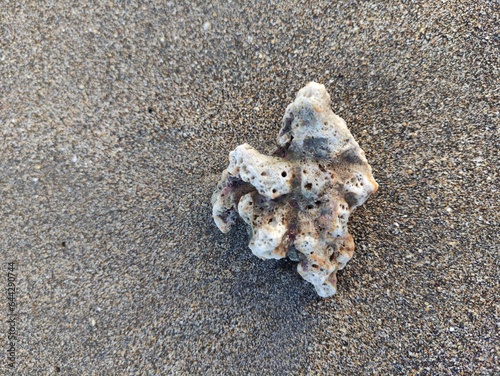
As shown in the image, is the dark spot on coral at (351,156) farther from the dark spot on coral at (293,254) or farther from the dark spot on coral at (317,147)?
the dark spot on coral at (293,254)

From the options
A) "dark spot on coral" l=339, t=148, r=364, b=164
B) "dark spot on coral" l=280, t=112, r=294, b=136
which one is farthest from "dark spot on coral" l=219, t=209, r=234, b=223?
"dark spot on coral" l=339, t=148, r=364, b=164

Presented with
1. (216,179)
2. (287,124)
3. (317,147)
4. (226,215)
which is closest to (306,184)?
(317,147)

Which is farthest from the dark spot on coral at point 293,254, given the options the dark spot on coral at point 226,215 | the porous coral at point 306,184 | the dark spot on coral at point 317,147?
the dark spot on coral at point 317,147

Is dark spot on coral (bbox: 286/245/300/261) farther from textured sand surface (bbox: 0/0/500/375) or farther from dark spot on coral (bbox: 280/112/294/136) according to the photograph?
dark spot on coral (bbox: 280/112/294/136)

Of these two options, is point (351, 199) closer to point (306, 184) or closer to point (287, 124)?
point (306, 184)

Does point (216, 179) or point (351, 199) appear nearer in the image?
point (351, 199)

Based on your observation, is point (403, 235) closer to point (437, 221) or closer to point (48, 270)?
point (437, 221)
